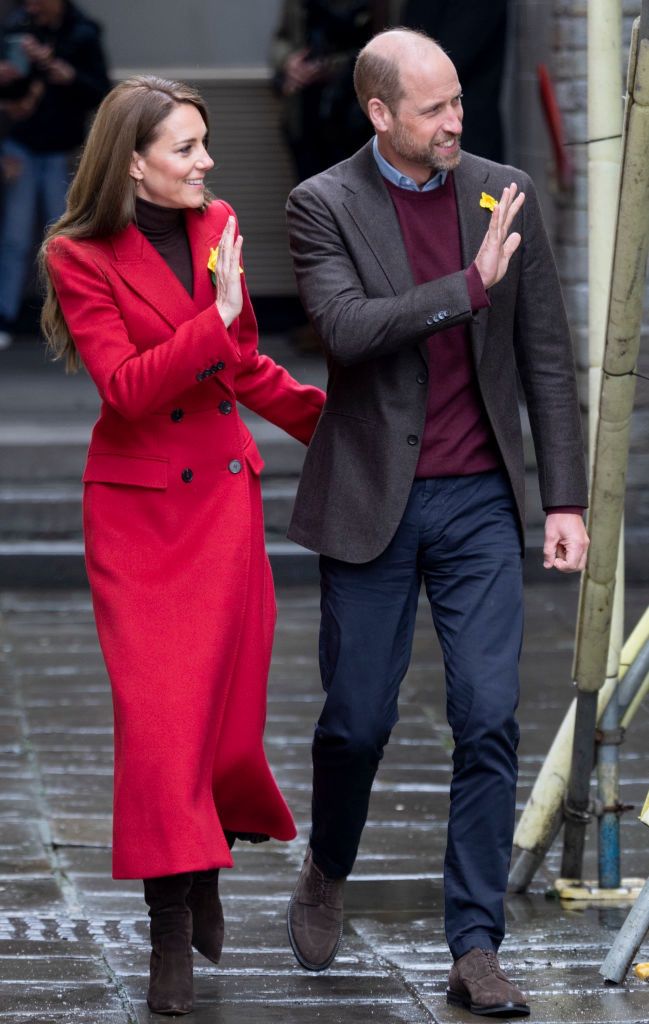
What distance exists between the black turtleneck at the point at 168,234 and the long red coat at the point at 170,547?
27 mm

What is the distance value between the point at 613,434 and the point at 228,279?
1.01m

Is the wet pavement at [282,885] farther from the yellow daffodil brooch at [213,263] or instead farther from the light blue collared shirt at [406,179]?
the light blue collared shirt at [406,179]

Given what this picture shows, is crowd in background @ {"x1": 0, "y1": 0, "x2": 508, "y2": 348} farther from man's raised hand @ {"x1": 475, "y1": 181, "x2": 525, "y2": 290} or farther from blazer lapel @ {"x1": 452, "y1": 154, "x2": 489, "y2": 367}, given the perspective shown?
man's raised hand @ {"x1": 475, "y1": 181, "x2": 525, "y2": 290}

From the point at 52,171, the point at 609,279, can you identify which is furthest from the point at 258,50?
the point at 609,279

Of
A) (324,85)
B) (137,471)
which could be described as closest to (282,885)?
(137,471)

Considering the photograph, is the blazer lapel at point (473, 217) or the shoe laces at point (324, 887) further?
the shoe laces at point (324, 887)

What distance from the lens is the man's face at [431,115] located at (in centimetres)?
425

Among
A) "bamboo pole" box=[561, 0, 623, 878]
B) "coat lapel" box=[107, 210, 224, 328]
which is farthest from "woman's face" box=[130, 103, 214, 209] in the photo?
"bamboo pole" box=[561, 0, 623, 878]

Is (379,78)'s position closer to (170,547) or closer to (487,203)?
(487,203)

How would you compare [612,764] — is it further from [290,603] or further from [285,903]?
[290,603]

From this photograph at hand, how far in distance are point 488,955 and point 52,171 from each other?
27.7ft

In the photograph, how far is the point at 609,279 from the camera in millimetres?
4770

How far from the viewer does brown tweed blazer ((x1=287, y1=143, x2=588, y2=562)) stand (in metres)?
4.29

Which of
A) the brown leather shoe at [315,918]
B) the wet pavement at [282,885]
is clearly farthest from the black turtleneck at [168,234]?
the wet pavement at [282,885]
